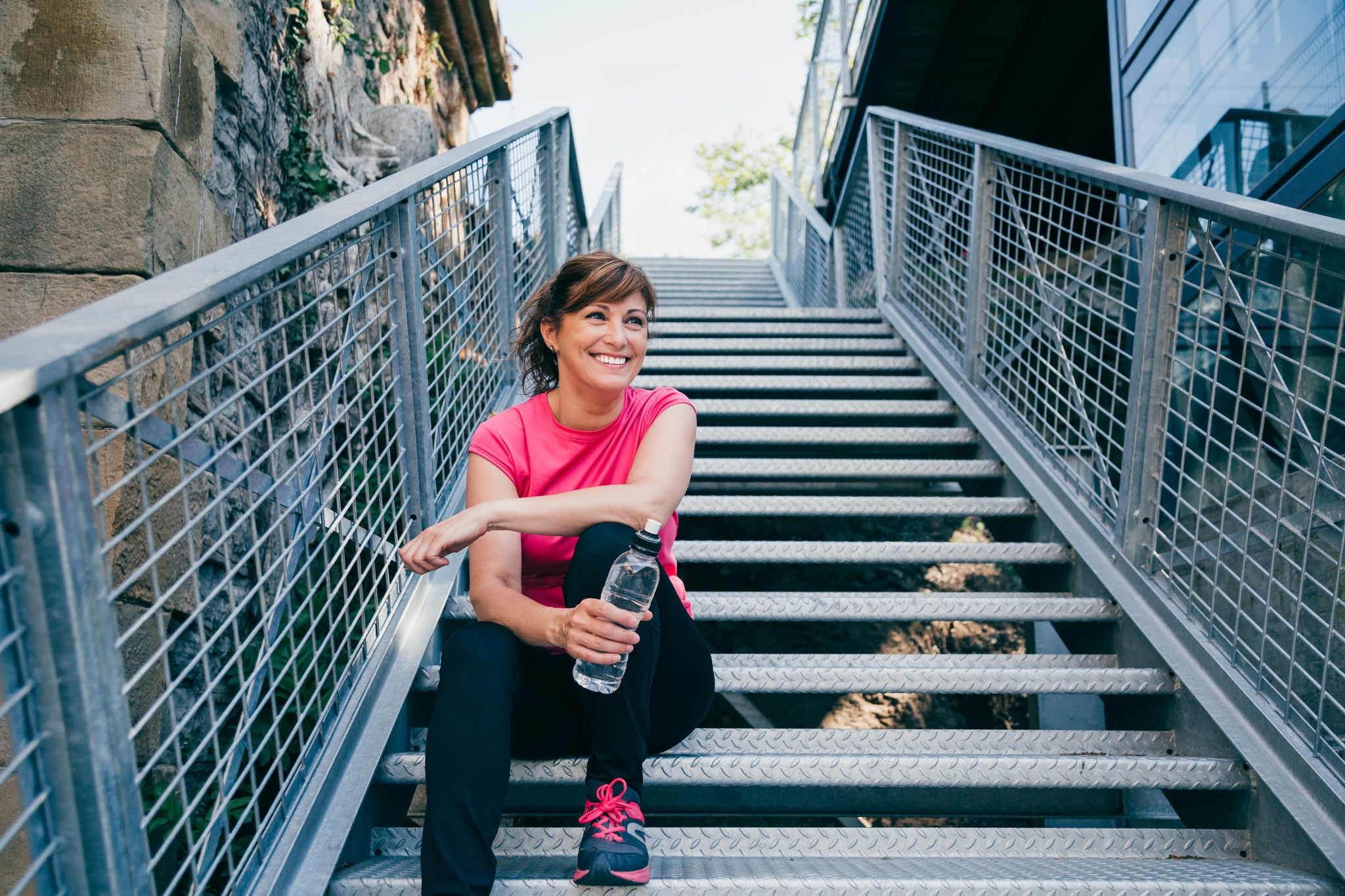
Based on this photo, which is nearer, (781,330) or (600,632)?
(600,632)

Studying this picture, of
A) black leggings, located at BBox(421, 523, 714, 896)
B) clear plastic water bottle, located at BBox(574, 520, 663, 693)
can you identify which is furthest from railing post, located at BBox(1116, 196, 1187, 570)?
clear plastic water bottle, located at BBox(574, 520, 663, 693)

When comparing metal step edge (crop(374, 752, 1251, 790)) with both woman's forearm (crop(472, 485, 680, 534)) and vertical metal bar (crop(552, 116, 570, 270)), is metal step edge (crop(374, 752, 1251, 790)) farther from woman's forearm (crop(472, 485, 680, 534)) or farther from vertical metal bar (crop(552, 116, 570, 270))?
vertical metal bar (crop(552, 116, 570, 270))

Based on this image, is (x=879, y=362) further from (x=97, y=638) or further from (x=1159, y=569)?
(x=97, y=638)

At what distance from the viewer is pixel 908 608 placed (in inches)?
81.7

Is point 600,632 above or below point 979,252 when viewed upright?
below

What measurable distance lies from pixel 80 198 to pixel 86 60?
0.28 meters

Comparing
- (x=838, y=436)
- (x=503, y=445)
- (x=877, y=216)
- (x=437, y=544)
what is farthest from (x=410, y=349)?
(x=877, y=216)

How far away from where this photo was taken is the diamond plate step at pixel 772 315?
13.5ft

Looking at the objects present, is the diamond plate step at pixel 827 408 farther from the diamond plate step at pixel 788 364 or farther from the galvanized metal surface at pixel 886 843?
the galvanized metal surface at pixel 886 843

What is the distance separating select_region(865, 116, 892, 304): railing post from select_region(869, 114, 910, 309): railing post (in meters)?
0.05

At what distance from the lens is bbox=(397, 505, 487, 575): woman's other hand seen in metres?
1.39

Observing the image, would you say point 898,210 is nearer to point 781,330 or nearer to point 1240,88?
point 781,330

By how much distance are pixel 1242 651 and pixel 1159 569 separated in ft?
0.85

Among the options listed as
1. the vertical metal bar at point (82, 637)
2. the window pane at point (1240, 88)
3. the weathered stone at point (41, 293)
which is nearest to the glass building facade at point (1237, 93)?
the window pane at point (1240, 88)
